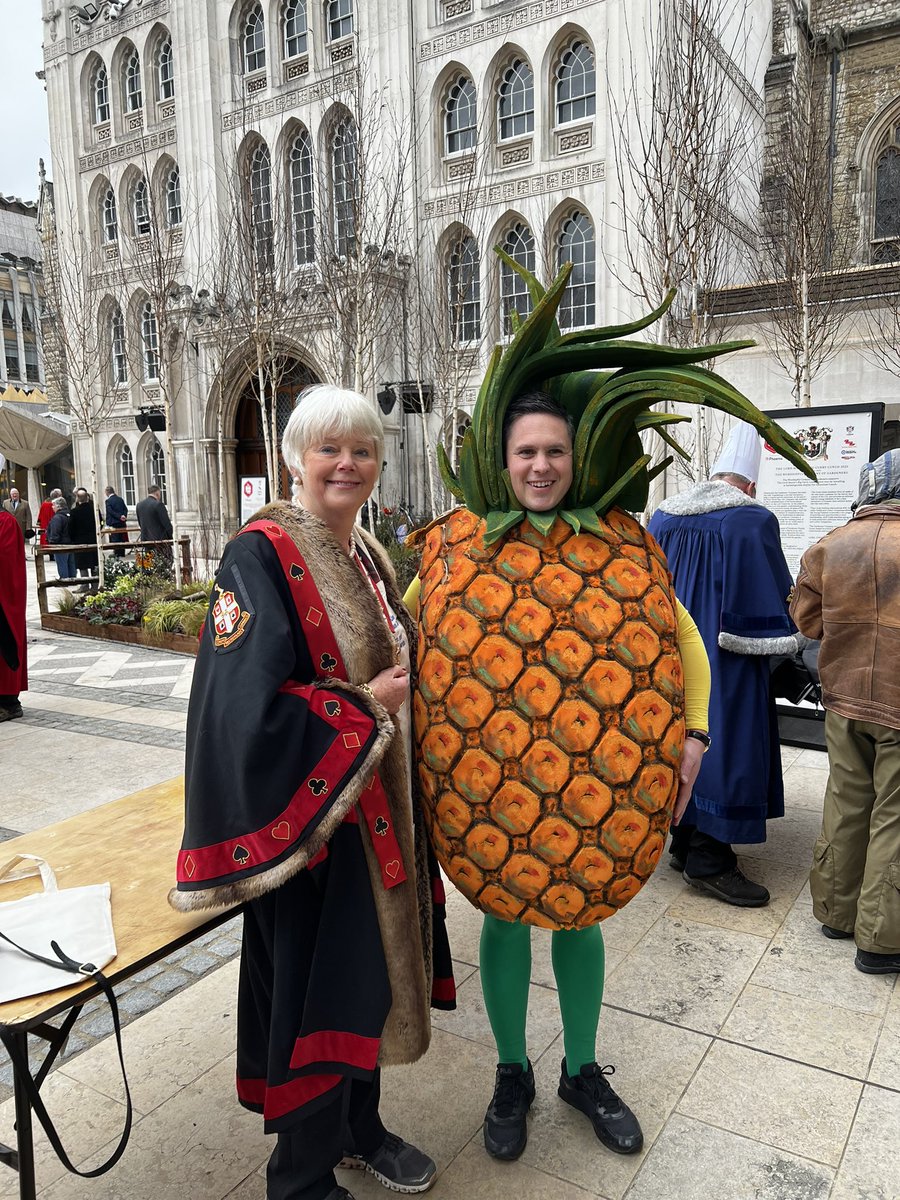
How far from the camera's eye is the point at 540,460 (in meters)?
1.86

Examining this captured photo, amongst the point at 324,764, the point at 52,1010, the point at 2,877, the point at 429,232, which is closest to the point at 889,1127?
the point at 324,764

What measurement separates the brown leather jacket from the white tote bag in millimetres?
2646

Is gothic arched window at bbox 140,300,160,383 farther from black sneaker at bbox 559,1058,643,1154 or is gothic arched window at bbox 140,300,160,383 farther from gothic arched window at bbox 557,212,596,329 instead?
black sneaker at bbox 559,1058,643,1154

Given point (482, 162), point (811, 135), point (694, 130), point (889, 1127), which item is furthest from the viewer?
point (482, 162)

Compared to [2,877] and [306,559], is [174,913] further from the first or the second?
[306,559]

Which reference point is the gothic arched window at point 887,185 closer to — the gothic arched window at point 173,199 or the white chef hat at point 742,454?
the white chef hat at point 742,454

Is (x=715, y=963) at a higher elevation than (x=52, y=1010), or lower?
lower

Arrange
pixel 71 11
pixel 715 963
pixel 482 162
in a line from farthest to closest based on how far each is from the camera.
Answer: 1. pixel 71 11
2. pixel 482 162
3. pixel 715 963

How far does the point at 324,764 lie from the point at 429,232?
51.7 ft

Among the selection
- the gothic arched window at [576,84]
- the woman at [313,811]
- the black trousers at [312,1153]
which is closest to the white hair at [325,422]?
the woman at [313,811]

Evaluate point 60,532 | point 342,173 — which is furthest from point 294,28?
point 60,532

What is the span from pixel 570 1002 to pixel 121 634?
30.4 feet

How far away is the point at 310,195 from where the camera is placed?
1689cm

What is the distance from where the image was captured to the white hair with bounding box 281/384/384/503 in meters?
1.87
